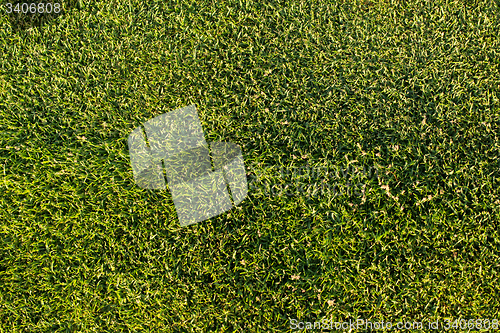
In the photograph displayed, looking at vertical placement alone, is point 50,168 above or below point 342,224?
above

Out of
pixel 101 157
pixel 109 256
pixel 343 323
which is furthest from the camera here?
pixel 101 157

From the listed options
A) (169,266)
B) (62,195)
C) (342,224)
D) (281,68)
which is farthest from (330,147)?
→ (62,195)

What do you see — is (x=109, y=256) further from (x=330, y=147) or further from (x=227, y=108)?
(x=330, y=147)

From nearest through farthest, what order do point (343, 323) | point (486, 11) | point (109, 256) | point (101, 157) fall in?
point (343, 323) < point (109, 256) < point (101, 157) < point (486, 11)

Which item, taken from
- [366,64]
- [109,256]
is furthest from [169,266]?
[366,64]

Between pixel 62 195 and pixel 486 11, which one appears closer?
pixel 62 195

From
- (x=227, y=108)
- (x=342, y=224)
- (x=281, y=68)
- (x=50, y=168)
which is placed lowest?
(x=342, y=224)
